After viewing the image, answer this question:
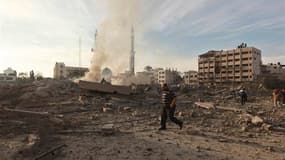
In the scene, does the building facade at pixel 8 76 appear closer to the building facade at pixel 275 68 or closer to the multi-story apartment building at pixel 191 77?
the multi-story apartment building at pixel 191 77

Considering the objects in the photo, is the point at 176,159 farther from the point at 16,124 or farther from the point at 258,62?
the point at 258,62

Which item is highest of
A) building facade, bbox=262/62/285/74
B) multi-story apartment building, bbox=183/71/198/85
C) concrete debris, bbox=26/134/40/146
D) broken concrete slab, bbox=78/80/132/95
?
building facade, bbox=262/62/285/74

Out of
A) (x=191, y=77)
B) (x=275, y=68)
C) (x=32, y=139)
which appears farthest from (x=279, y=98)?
(x=191, y=77)

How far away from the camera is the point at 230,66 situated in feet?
233

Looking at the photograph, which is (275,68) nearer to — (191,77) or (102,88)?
(191,77)

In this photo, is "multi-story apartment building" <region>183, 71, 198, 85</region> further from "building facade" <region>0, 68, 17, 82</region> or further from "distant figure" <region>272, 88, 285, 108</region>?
"distant figure" <region>272, 88, 285, 108</region>

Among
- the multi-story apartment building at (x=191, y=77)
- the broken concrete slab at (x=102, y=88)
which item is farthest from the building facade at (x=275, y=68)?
the broken concrete slab at (x=102, y=88)

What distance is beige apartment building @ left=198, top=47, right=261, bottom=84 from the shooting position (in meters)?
67.8

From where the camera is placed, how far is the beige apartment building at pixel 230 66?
6781 centimetres

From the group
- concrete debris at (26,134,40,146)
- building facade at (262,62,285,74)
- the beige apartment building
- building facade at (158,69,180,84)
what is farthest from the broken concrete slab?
building facade at (158,69,180,84)

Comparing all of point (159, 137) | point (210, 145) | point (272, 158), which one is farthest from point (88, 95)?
point (272, 158)

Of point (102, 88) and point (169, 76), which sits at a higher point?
point (169, 76)

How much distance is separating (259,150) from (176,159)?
226cm

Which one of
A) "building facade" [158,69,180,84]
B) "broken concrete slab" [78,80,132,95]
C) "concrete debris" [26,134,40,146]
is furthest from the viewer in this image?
"building facade" [158,69,180,84]
